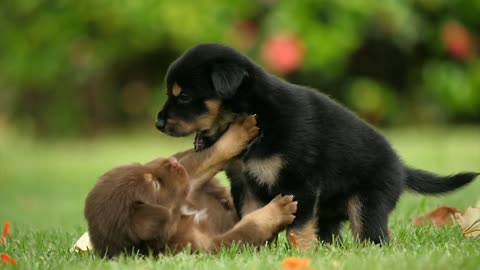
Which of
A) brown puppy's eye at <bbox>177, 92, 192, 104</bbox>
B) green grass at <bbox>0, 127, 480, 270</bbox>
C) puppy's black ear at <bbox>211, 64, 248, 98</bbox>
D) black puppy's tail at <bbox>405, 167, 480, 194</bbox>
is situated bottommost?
green grass at <bbox>0, 127, 480, 270</bbox>

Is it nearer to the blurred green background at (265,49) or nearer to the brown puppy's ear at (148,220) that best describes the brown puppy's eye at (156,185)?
the brown puppy's ear at (148,220)

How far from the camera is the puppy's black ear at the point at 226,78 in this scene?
4.12 m

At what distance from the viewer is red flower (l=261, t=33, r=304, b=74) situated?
1442 centimetres

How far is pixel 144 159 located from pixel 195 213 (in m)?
6.76

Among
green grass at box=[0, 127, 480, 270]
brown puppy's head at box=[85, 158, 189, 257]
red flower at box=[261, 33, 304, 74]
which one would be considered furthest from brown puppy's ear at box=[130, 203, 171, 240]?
red flower at box=[261, 33, 304, 74]

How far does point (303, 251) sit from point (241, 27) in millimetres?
11783

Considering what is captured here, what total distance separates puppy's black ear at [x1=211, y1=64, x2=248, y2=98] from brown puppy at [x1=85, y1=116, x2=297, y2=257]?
0.66 ft

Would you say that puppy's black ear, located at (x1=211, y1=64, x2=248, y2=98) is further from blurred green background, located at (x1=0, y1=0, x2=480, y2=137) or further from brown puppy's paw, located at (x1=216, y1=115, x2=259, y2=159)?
blurred green background, located at (x1=0, y1=0, x2=480, y2=137)

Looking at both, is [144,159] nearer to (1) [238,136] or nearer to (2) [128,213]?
(1) [238,136]

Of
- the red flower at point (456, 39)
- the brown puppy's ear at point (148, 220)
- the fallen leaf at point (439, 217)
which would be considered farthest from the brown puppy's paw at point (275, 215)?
the red flower at point (456, 39)

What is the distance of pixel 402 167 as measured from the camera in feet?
15.1

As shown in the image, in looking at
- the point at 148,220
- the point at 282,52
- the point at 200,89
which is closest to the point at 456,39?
the point at 282,52

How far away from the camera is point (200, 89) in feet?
14.0

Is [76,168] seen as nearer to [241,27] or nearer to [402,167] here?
[241,27]
